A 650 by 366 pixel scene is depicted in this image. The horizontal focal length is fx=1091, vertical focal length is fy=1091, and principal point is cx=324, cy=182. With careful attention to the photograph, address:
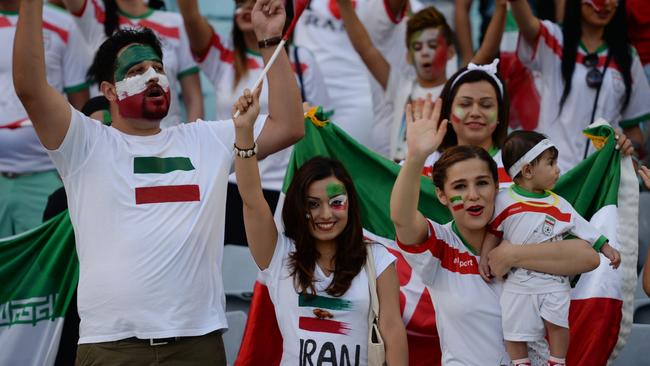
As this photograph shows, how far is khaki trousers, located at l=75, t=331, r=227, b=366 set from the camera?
4016 mm

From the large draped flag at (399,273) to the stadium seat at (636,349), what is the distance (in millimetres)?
441

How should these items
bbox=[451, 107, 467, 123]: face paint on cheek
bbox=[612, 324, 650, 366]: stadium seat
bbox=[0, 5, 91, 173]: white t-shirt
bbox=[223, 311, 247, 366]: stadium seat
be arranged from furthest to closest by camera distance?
bbox=[0, 5, 91, 173]: white t-shirt, bbox=[223, 311, 247, 366]: stadium seat, bbox=[612, 324, 650, 366]: stadium seat, bbox=[451, 107, 467, 123]: face paint on cheek

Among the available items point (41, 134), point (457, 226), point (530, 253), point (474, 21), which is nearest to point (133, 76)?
point (41, 134)

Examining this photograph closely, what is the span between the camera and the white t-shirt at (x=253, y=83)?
6336 mm

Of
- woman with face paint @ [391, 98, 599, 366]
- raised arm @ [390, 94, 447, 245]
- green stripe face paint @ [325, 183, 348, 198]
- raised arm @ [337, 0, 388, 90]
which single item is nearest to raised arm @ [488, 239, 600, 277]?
woman with face paint @ [391, 98, 599, 366]

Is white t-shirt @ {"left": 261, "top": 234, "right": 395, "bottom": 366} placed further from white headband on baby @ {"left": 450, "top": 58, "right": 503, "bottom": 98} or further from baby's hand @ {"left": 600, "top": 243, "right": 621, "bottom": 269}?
white headband on baby @ {"left": 450, "top": 58, "right": 503, "bottom": 98}

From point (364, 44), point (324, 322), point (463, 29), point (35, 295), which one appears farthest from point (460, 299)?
point (463, 29)

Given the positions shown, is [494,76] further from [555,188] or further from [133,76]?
[133,76]

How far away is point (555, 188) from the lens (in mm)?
5070

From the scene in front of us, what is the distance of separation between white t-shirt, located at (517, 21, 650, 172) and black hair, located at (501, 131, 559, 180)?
6.58 ft

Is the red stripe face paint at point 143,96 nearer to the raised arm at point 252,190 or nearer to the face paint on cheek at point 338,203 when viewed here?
the raised arm at point 252,190

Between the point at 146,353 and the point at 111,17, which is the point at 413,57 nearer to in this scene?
the point at 111,17

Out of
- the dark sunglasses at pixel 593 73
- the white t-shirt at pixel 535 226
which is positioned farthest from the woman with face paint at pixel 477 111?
the dark sunglasses at pixel 593 73

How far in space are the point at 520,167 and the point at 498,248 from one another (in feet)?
1.19
